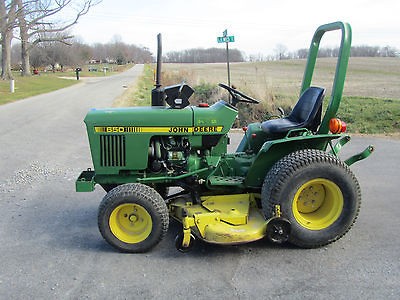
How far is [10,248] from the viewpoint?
410 centimetres

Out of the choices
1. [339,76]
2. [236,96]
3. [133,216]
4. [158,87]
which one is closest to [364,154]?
[339,76]

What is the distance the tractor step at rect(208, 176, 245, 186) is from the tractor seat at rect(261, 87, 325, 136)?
564mm

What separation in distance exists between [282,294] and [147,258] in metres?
1.24

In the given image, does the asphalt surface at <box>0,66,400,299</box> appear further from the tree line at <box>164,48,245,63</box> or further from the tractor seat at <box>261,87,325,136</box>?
the tree line at <box>164,48,245,63</box>

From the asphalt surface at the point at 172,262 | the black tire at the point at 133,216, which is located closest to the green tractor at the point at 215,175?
the black tire at the point at 133,216

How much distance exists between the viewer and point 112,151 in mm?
4203

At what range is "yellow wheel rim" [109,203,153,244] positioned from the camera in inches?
156

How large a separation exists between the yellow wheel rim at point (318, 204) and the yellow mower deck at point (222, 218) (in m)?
0.39

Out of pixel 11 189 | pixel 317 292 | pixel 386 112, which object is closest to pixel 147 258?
pixel 317 292

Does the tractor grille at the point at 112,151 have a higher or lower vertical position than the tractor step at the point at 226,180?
higher

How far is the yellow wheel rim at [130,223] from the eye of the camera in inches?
156

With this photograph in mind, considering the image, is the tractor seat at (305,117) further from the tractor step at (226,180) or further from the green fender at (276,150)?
the tractor step at (226,180)

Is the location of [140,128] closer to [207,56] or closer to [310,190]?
[310,190]

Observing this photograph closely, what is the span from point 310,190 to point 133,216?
5.44 ft
